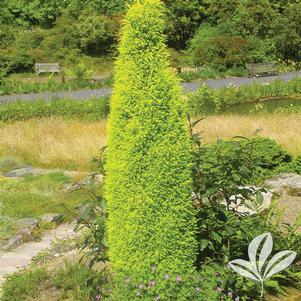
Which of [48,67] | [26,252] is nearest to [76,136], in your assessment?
[26,252]

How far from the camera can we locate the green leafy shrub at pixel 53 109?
57.5 ft

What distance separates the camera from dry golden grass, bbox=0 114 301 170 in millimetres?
11289

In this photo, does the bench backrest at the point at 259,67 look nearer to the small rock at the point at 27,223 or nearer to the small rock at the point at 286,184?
the small rock at the point at 286,184

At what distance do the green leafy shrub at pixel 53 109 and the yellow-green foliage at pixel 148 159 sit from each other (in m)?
13.1

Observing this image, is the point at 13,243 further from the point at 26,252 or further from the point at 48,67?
the point at 48,67

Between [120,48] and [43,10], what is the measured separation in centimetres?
3082

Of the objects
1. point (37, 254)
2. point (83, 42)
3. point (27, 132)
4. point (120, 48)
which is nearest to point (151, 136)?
point (120, 48)

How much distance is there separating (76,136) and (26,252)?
618 cm

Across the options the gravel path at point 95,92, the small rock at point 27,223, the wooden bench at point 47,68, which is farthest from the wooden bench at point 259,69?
the small rock at point 27,223

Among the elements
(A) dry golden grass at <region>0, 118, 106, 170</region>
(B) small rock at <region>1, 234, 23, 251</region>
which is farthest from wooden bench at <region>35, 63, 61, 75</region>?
(B) small rock at <region>1, 234, 23, 251</region>

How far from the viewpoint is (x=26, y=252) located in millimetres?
6648

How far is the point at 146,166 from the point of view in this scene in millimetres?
3883

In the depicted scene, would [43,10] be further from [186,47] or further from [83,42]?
[186,47]

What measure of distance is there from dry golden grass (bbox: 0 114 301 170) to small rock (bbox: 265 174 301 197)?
1964 millimetres
